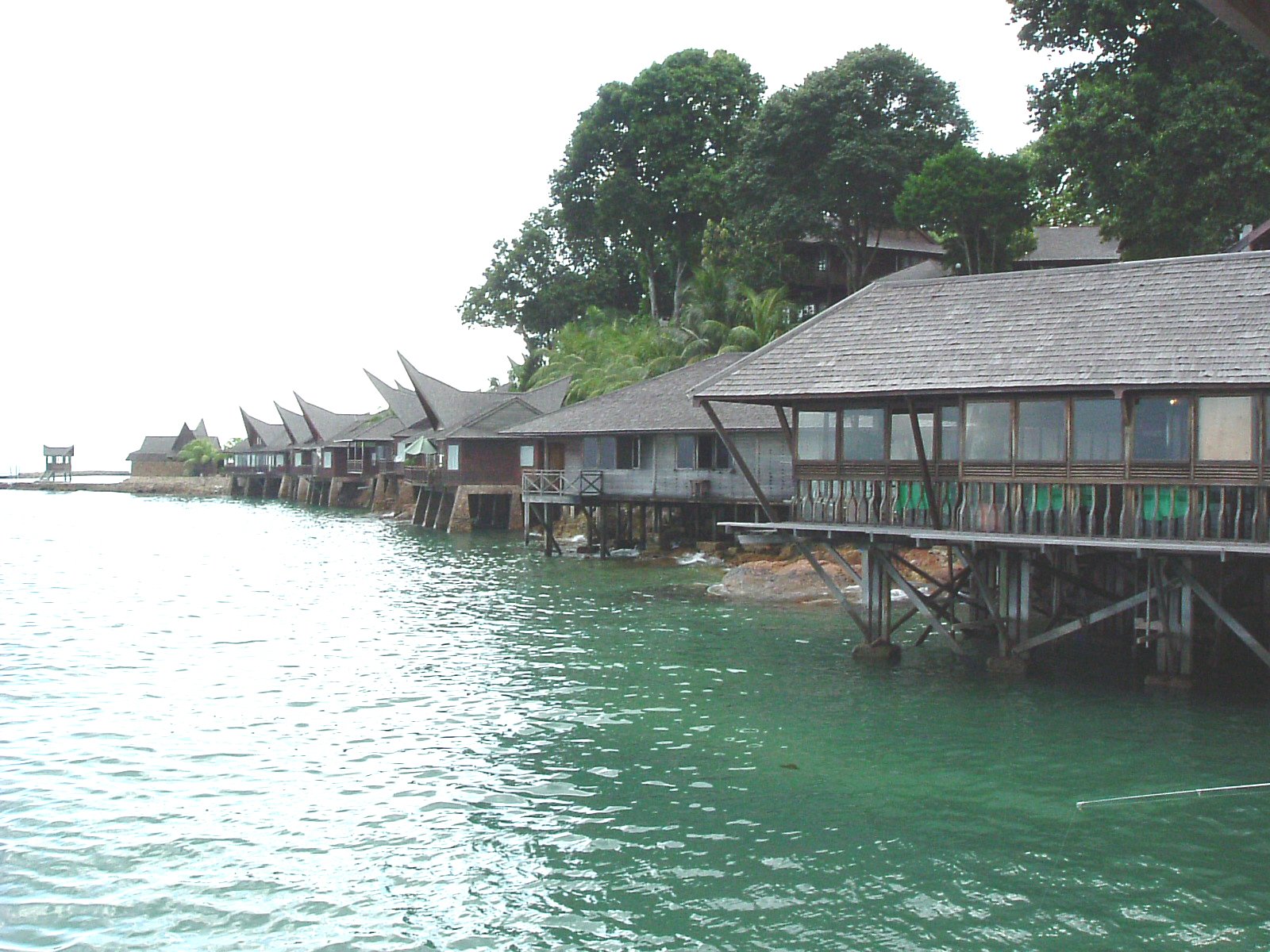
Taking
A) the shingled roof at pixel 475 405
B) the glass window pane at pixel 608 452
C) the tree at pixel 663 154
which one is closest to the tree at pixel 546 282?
the tree at pixel 663 154

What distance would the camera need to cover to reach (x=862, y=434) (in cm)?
1917

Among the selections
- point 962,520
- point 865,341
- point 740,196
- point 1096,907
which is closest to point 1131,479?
point 962,520

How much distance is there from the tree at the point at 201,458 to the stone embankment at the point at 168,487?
94 centimetres

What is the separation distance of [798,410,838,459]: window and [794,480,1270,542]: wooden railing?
48 centimetres

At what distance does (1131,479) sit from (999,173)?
2810 cm

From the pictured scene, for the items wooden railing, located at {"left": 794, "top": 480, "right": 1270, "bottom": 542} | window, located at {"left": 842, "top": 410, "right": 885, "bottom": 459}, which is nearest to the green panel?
wooden railing, located at {"left": 794, "top": 480, "right": 1270, "bottom": 542}

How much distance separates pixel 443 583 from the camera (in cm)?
3238

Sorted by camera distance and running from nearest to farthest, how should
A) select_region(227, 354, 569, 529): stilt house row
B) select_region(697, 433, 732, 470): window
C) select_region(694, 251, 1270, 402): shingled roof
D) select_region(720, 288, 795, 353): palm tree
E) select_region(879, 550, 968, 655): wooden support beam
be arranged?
select_region(694, 251, 1270, 402): shingled roof, select_region(879, 550, 968, 655): wooden support beam, select_region(697, 433, 732, 470): window, select_region(720, 288, 795, 353): palm tree, select_region(227, 354, 569, 529): stilt house row

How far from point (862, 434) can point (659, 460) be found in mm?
16809

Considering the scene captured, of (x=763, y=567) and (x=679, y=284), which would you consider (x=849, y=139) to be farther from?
(x=763, y=567)

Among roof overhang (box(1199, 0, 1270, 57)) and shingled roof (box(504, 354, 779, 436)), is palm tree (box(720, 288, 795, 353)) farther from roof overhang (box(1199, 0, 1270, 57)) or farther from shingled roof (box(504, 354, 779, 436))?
roof overhang (box(1199, 0, 1270, 57))

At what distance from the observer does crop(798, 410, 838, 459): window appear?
63.9 ft

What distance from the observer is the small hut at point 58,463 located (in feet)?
399

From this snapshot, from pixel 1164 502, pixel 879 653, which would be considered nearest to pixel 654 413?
pixel 879 653
